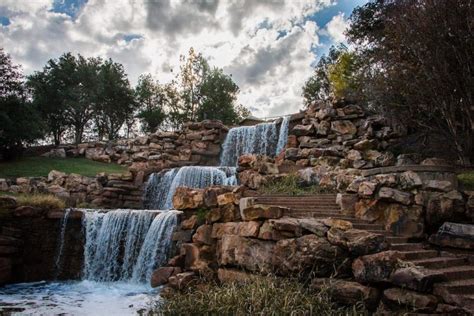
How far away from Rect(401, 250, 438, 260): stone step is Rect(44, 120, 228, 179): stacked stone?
14.8 m

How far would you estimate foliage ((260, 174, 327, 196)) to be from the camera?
1005 centimetres

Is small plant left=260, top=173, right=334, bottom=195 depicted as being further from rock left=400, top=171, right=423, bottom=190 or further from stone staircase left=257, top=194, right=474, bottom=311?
rock left=400, top=171, right=423, bottom=190

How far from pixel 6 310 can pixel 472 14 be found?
41.0ft

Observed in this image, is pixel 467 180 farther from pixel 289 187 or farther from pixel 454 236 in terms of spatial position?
pixel 289 187

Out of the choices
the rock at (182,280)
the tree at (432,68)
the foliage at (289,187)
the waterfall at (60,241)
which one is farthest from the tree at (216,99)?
the rock at (182,280)

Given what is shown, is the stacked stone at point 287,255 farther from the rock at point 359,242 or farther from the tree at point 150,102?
the tree at point 150,102

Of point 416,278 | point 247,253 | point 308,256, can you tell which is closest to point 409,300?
point 416,278

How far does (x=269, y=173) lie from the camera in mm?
12883

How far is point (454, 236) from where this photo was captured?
238 inches

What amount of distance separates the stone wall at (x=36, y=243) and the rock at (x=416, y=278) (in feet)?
28.8

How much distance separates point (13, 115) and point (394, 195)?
19.6m

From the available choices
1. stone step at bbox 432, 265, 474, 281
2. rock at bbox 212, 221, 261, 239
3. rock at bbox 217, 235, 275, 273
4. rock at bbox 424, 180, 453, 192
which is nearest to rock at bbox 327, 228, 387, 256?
stone step at bbox 432, 265, 474, 281

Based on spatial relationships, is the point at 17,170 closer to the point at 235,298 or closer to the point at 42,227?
the point at 42,227

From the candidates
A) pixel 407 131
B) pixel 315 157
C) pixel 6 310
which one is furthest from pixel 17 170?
pixel 407 131
